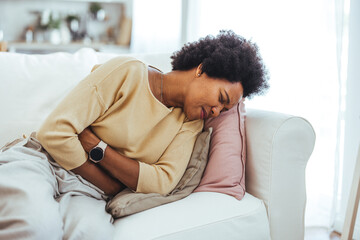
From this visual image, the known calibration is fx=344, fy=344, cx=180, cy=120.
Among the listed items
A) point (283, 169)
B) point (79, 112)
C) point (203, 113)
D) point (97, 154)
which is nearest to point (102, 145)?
point (97, 154)

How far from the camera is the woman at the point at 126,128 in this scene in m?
1.01

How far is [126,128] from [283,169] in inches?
22.5

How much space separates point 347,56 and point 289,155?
74cm

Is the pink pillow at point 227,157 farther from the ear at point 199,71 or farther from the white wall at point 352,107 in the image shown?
the white wall at point 352,107

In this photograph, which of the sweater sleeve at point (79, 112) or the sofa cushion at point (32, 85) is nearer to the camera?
the sweater sleeve at point (79, 112)

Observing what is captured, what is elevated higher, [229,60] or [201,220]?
[229,60]

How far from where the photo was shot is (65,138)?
1062 millimetres

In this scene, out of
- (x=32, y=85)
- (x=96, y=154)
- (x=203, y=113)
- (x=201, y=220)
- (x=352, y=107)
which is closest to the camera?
(x=201, y=220)

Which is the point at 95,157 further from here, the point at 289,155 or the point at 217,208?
the point at 289,155

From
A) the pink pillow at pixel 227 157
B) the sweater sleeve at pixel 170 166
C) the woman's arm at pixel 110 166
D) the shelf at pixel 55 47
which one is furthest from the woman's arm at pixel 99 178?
the shelf at pixel 55 47

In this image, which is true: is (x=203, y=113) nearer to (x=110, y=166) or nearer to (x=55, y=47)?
(x=110, y=166)

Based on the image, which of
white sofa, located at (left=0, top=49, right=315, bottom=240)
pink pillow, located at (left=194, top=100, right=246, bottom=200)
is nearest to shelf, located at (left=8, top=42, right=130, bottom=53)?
white sofa, located at (left=0, top=49, right=315, bottom=240)

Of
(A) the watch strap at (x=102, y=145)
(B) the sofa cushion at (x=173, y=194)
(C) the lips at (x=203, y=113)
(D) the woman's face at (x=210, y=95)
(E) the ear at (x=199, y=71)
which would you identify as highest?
(E) the ear at (x=199, y=71)

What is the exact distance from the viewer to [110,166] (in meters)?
1.16
